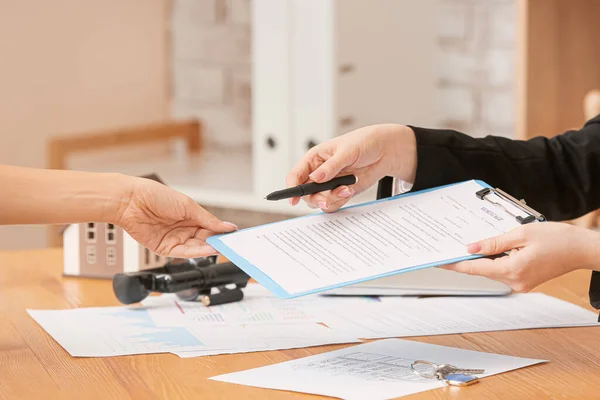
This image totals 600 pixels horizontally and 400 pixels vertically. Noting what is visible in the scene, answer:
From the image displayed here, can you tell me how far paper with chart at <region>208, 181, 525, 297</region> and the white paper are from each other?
0.15m

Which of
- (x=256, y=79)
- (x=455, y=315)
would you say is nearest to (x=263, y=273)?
(x=455, y=315)

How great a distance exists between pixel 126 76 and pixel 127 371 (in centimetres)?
229

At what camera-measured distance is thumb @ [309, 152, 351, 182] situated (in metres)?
1.29

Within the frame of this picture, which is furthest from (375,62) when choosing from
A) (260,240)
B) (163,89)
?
(260,240)

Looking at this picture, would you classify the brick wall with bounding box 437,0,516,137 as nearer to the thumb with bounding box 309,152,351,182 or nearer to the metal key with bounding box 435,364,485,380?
the thumb with bounding box 309,152,351,182

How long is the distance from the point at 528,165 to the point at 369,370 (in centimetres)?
53

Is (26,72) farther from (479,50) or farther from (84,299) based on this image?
(84,299)

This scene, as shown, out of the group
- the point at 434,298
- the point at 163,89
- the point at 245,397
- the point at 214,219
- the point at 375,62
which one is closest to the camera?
the point at 245,397

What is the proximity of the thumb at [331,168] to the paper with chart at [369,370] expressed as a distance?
225mm

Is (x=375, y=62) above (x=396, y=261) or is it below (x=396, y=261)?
above

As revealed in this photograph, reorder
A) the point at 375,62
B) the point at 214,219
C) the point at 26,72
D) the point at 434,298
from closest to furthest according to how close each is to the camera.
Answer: the point at 214,219, the point at 434,298, the point at 375,62, the point at 26,72

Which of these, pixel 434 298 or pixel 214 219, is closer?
pixel 214 219

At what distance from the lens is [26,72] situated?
315 centimetres

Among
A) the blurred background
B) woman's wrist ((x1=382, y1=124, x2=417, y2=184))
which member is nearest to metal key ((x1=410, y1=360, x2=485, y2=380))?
woman's wrist ((x1=382, y1=124, x2=417, y2=184))
